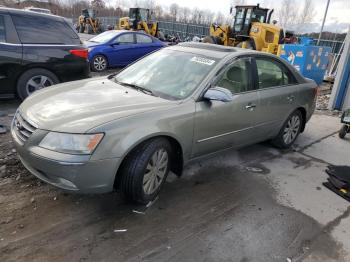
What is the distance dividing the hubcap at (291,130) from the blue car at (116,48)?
7.17 metres

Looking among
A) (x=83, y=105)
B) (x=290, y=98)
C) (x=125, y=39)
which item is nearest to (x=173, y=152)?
(x=83, y=105)

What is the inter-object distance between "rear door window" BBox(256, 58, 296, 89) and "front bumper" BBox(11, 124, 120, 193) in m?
2.49

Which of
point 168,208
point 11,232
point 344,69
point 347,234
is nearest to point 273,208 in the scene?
point 347,234

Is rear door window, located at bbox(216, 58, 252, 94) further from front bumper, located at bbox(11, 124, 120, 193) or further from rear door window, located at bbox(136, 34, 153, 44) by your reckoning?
rear door window, located at bbox(136, 34, 153, 44)

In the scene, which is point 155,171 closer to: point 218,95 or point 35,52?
point 218,95

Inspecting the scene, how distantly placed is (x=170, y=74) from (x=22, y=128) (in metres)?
1.72

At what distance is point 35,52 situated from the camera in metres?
5.70

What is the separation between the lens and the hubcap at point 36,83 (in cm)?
581

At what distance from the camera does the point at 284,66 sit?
186 inches

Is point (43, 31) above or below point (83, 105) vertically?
above

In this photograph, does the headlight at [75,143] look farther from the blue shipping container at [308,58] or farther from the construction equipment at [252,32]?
the construction equipment at [252,32]

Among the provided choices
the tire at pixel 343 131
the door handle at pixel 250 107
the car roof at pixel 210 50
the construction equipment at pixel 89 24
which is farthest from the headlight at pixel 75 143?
the construction equipment at pixel 89 24

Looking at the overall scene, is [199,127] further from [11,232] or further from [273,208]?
[11,232]

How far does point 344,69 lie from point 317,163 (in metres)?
4.33
